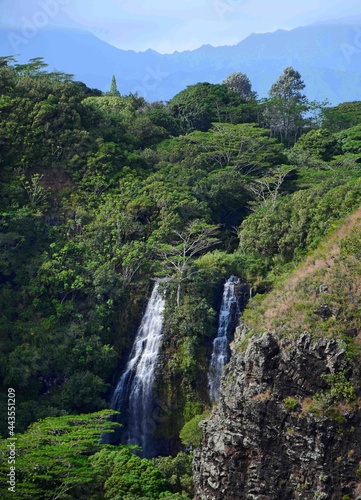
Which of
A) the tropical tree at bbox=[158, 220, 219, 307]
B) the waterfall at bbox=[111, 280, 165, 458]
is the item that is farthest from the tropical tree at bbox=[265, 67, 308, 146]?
the waterfall at bbox=[111, 280, 165, 458]

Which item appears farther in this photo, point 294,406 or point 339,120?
point 339,120

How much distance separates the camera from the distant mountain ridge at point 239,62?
11488 cm

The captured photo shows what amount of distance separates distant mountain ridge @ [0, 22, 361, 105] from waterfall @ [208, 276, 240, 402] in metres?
82.1

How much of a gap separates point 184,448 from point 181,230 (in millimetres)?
11206

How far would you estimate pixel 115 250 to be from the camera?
106 ft

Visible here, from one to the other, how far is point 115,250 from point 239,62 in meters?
120

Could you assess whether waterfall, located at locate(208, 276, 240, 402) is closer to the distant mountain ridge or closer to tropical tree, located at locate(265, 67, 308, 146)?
tropical tree, located at locate(265, 67, 308, 146)

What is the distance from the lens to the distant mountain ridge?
115 meters

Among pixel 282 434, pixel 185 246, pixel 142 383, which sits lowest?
pixel 142 383

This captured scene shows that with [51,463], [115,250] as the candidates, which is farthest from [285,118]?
[51,463]

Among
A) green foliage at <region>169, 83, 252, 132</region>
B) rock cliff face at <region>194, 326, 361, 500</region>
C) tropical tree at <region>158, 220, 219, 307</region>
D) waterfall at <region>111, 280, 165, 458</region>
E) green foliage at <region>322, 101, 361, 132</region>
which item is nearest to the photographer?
rock cliff face at <region>194, 326, 361, 500</region>

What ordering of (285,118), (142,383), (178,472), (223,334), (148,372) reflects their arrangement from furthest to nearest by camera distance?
(285,118) < (223,334) < (148,372) < (142,383) < (178,472)

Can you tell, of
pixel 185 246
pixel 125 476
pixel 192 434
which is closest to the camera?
pixel 125 476

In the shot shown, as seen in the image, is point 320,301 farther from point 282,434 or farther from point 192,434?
point 192,434
